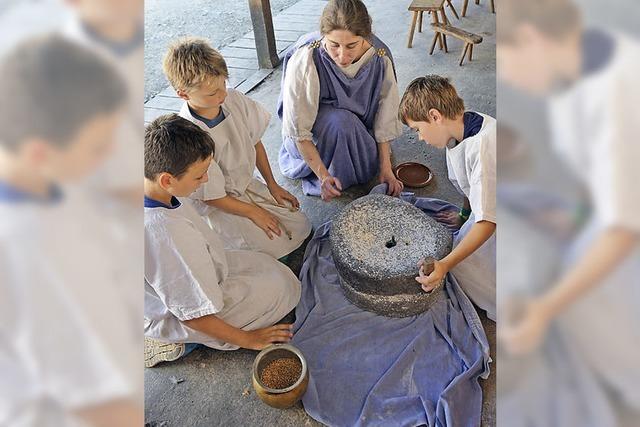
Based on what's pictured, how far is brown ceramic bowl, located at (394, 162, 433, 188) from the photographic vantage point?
8.78 feet

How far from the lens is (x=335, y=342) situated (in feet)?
6.49

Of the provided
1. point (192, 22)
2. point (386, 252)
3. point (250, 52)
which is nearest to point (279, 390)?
point (386, 252)

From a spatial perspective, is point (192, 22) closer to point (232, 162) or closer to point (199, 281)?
point (232, 162)

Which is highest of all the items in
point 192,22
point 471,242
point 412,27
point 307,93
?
point 307,93

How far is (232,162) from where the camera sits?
218 centimetres

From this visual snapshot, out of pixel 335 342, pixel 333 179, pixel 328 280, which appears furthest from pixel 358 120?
pixel 335 342
